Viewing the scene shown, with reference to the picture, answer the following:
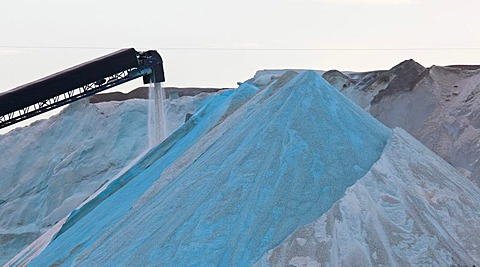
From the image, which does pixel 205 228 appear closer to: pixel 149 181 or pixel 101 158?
pixel 149 181

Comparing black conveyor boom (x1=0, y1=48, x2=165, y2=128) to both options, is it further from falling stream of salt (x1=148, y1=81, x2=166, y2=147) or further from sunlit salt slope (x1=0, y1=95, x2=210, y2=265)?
sunlit salt slope (x1=0, y1=95, x2=210, y2=265)

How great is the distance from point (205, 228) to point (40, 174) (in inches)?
677

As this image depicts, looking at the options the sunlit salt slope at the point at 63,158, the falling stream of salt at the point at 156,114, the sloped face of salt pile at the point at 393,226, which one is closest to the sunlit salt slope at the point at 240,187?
the sloped face of salt pile at the point at 393,226

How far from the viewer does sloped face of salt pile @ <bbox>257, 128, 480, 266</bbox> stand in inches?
413

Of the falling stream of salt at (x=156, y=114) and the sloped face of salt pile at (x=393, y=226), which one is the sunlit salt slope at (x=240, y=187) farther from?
the falling stream of salt at (x=156, y=114)

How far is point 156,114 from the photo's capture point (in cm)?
1770

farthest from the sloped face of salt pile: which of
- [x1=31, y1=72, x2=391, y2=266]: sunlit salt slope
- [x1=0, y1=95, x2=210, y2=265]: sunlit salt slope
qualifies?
[x1=0, y1=95, x2=210, y2=265]: sunlit salt slope

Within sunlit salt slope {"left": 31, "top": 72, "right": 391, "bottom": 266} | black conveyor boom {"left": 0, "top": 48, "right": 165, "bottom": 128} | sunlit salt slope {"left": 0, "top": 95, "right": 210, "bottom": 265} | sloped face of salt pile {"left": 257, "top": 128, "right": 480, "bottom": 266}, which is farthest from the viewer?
sunlit salt slope {"left": 0, "top": 95, "right": 210, "bottom": 265}

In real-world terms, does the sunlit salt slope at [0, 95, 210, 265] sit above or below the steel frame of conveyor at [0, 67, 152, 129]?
below

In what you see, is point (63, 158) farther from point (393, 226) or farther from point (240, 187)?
point (393, 226)

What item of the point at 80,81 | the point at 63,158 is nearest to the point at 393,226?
the point at 80,81

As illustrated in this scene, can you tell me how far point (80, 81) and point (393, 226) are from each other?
7.46 metres

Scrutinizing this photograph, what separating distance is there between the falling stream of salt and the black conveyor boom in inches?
12.2

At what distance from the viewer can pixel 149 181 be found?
45.0 feet
